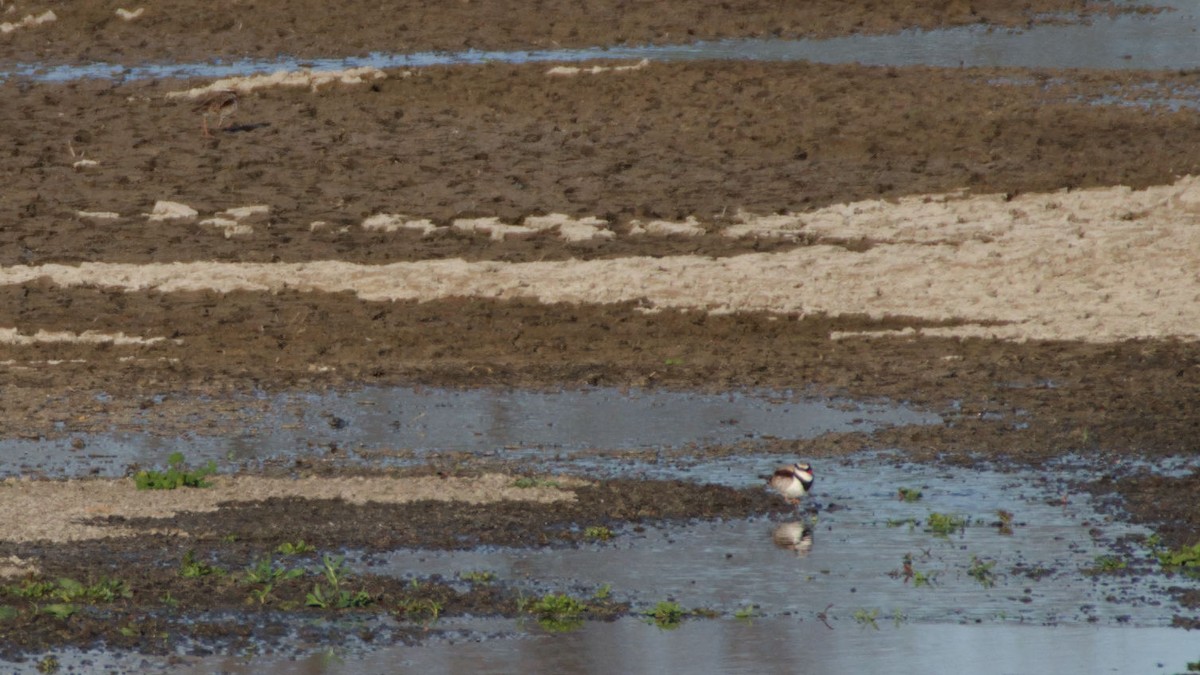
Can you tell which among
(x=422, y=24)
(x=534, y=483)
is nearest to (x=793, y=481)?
(x=534, y=483)

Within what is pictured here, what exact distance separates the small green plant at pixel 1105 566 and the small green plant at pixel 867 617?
4.03 ft

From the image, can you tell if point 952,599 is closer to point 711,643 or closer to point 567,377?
point 711,643

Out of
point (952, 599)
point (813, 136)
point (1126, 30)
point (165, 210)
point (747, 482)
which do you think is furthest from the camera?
point (1126, 30)

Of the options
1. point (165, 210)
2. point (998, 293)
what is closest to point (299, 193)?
point (165, 210)

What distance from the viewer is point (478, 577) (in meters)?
8.55

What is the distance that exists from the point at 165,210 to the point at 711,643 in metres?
11.2

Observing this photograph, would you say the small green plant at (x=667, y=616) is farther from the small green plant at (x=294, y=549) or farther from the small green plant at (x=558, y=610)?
the small green plant at (x=294, y=549)

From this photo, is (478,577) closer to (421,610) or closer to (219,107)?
(421,610)

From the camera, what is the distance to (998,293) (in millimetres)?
14891

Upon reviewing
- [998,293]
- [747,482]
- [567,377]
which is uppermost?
[998,293]

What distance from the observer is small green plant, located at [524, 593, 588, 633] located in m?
8.06

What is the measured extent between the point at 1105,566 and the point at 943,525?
994 mm

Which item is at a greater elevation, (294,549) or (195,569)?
(294,549)

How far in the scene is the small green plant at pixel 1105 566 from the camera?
8.72m
